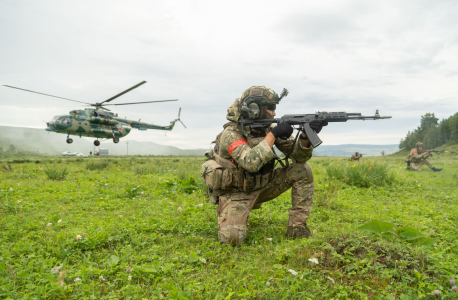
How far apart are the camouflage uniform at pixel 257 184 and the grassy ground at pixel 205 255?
0.82 feet

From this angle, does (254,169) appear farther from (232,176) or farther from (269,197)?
(269,197)

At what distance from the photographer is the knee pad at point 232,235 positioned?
137 inches

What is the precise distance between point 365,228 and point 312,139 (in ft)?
4.37

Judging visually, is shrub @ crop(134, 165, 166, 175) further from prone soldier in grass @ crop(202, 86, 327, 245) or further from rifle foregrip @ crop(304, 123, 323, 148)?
rifle foregrip @ crop(304, 123, 323, 148)

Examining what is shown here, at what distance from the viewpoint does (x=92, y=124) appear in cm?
2544

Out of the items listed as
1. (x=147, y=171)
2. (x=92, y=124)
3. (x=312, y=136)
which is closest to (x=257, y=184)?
(x=312, y=136)

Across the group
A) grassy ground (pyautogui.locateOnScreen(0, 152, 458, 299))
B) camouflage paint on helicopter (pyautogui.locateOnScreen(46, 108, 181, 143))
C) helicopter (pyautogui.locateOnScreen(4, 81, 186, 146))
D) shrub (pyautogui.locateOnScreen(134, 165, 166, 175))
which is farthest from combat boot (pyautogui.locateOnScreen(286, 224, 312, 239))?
camouflage paint on helicopter (pyautogui.locateOnScreen(46, 108, 181, 143))

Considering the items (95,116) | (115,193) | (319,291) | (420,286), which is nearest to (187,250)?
(319,291)

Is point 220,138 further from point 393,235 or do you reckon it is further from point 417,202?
point 417,202

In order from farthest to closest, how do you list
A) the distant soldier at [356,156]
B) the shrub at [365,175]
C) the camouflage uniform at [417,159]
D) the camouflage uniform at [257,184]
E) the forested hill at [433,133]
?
1. the forested hill at [433,133]
2. the distant soldier at [356,156]
3. the camouflage uniform at [417,159]
4. the shrub at [365,175]
5. the camouflage uniform at [257,184]

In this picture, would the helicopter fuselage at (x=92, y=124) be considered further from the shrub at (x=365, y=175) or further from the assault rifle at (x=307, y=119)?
the assault rifle at (x=307, y=119)

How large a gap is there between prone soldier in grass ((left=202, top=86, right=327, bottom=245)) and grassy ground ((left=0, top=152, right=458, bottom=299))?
1.13 feet

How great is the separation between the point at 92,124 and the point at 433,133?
60.4 m

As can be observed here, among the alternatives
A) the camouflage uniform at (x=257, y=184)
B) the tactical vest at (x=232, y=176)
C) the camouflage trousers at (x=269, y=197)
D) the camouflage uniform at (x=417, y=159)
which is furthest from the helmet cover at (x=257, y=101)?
the camouflage uniform at (x=417, y=159)
